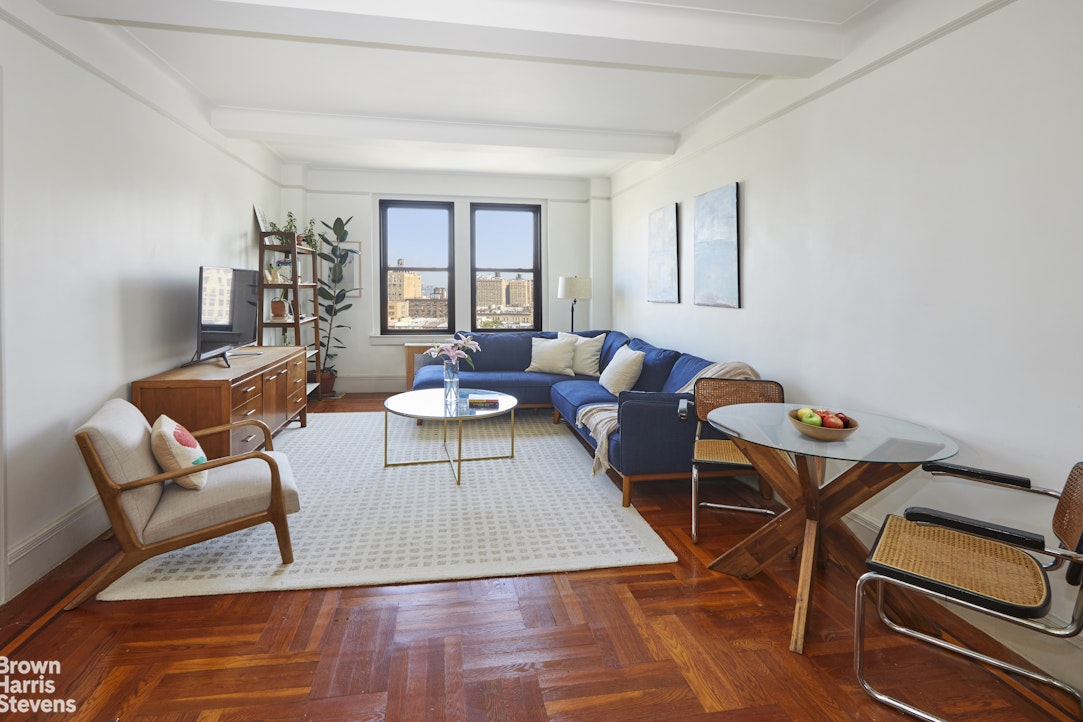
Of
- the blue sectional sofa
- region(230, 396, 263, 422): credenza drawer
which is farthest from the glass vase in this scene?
region(230, 396, 263, 422): credenza drawer

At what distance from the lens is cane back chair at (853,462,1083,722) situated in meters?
1.62

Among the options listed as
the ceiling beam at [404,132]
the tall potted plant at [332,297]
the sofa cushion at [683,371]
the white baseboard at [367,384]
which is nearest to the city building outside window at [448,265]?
the tall potted plant at [332,297]

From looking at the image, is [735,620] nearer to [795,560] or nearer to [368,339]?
[795,560]

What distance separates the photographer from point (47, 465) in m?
2.68

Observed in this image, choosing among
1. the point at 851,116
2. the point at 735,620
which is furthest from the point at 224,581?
the point at 851,116

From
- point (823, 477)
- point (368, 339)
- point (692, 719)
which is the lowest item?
point (692, 719)

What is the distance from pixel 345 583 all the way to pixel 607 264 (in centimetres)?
542

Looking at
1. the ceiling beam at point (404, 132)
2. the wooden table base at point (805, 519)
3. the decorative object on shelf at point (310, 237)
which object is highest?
the ceiling beam at point (404, 132)

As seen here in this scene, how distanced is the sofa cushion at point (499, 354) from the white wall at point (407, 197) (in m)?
1.24

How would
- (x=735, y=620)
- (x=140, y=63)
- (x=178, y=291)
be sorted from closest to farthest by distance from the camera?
(x=735, y=620) < (x=140, y=63) < (x=178, y=291)

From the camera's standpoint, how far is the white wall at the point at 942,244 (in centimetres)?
205

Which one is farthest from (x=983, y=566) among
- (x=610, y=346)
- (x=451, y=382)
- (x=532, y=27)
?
(x=610, y=346)

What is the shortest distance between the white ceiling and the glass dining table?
1.87m

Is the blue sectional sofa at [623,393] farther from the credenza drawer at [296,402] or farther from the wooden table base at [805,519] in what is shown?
the credenza drawer at [296,402]
